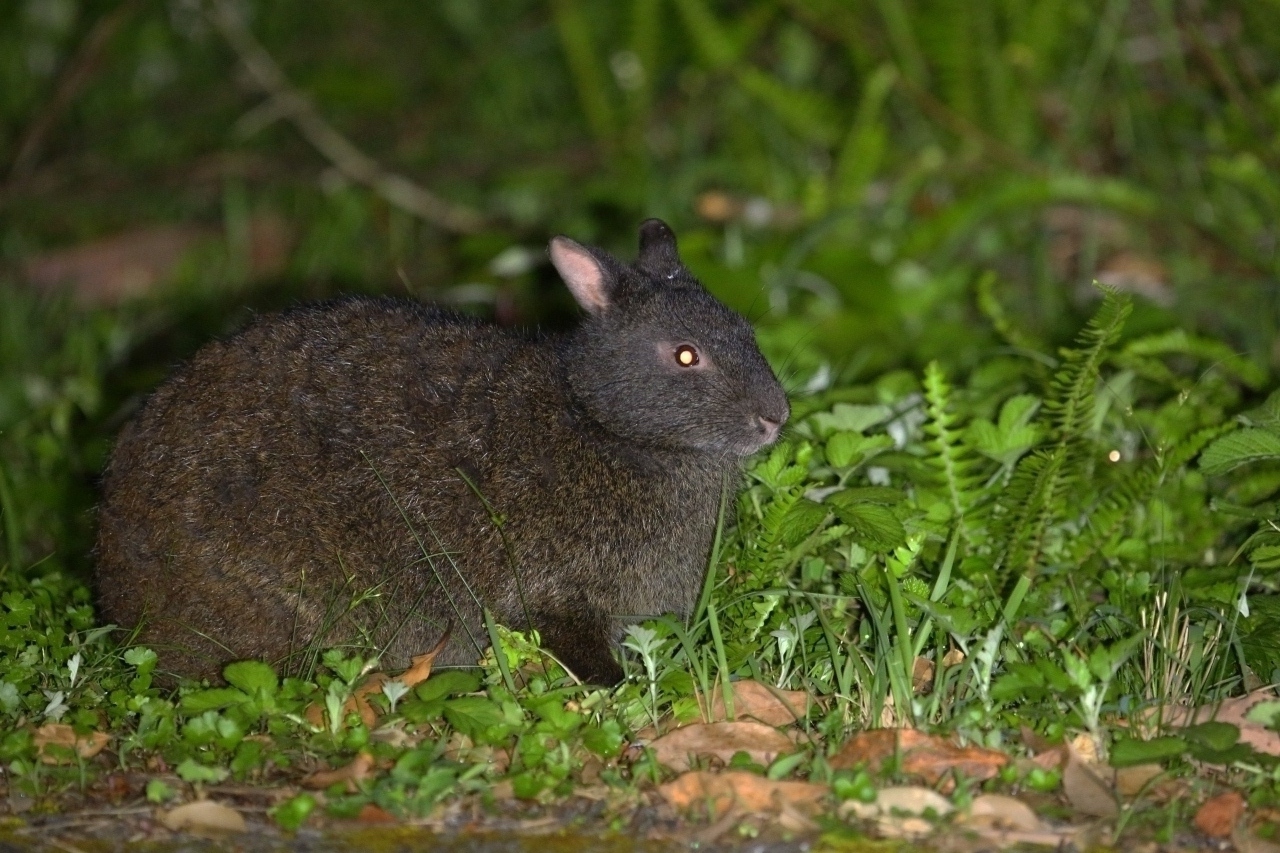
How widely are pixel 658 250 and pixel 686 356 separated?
1.90ft

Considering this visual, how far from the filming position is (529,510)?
5.38 m

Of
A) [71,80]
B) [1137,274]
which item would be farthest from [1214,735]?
[71,80]

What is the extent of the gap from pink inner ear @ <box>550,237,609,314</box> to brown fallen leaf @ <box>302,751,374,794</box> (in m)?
1.97

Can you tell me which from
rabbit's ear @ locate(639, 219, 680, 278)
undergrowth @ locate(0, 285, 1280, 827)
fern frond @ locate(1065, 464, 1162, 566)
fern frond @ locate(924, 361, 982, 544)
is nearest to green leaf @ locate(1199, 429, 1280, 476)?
undergrowth @ locate(0, 285, 1280, 827)

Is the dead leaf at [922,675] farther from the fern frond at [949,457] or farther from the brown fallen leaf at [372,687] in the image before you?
the brown fallen leaf at [372,687]

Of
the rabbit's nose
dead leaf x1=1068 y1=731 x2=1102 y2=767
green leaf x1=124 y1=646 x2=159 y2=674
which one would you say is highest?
the rabbit's nose

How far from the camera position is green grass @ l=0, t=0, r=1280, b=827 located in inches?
186

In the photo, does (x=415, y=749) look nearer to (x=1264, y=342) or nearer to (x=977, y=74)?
(x=1264, y=342)

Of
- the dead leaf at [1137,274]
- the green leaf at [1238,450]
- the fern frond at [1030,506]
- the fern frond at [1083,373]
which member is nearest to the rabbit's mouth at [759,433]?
the fern frond at [1030,506]

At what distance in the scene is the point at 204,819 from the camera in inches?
164

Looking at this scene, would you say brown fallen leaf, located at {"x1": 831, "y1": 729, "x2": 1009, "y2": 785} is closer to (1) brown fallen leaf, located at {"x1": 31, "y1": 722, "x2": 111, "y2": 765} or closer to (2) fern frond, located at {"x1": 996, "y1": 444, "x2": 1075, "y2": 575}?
(2) fern frond, located at {"x1": 996, "y1": 444, "x2": 1075, "y2": 575}

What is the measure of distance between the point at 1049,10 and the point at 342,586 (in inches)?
243

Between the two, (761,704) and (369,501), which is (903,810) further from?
(369,501)

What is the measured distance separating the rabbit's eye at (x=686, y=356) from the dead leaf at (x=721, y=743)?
1.45 m
